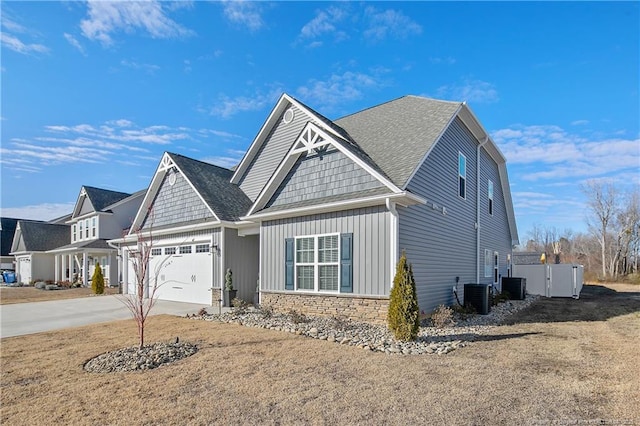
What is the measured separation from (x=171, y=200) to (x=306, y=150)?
805 centimetres

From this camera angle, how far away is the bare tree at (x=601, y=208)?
36906 mm

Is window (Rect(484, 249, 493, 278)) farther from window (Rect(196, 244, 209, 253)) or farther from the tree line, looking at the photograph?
the tree line

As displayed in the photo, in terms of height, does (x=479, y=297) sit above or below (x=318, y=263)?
below

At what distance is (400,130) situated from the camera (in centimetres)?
1189

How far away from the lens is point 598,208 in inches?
1481

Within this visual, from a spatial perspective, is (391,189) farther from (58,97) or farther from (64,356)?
(58,97)

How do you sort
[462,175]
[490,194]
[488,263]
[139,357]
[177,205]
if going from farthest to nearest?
1. [490,194]
2. [488,263]
3. [177,205]
4. [462,175]
5. [139,357]

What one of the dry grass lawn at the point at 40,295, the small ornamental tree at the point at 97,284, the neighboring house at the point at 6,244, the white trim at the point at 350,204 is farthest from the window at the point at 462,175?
the neighboring house at the point at 6,244

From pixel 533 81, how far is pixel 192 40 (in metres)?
11.6

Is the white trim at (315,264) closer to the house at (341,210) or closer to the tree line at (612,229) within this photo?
the house at (341,210)

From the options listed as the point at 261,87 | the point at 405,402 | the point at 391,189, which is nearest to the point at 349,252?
the point at 391,189

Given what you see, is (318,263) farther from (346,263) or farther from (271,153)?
(271,153)

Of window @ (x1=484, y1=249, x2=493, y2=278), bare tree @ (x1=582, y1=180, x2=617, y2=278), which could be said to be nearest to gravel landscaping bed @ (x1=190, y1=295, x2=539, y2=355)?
window @ (x1=484, y1=249, x2=493, y2=278)

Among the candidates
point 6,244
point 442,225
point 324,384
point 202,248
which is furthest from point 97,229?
point 324,384
